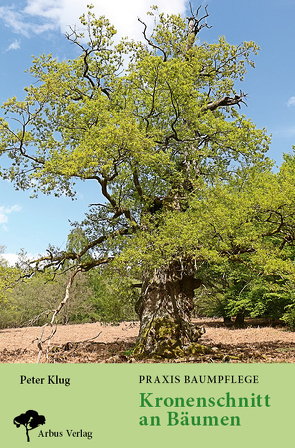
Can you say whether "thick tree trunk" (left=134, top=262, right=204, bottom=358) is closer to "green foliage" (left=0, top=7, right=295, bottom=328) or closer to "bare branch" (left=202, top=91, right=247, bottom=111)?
"green foliage" (left=0, top=7, right=295, bottom=328)

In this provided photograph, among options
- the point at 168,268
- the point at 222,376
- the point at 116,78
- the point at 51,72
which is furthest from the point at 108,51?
the point at 222,376

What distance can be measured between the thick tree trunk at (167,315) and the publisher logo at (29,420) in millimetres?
6306

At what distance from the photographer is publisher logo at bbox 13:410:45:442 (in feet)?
17.4

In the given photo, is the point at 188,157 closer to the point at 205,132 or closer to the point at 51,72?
the point at 205,132

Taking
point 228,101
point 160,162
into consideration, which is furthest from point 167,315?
point 228,101

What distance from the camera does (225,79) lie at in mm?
Result: 15898

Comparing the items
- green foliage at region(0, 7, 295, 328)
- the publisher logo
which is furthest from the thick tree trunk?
the publisher logo

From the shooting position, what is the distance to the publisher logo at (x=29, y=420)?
5.30 meters

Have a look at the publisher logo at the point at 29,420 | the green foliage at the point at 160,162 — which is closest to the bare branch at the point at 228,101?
the green foliage at the point at 160,162

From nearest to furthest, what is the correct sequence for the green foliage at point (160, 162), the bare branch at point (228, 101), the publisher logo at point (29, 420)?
the publisher logo at point (29, 420) → the green foliage at point (160, 162) → the bare branch at point (228, 101)

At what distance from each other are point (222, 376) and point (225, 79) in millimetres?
13190

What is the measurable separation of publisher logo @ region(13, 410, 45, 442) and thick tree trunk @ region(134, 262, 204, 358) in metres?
6.31

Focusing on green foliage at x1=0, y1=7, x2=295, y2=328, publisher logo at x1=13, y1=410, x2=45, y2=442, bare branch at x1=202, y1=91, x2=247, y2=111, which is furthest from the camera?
bare branch at x1=202, y1=91, x2=247, y2=111

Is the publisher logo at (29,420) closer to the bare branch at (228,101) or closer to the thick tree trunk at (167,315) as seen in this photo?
the thick tree trunk at (167,315)
